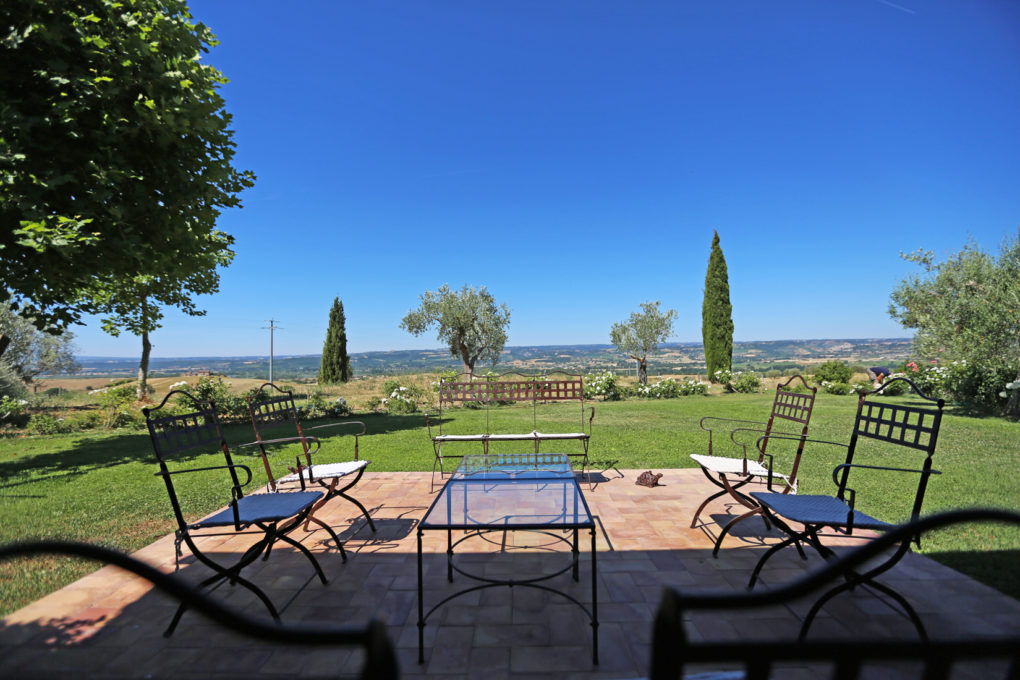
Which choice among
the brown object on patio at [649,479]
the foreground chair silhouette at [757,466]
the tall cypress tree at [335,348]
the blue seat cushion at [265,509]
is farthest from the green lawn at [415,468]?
the tall cypress tree at [335,348]

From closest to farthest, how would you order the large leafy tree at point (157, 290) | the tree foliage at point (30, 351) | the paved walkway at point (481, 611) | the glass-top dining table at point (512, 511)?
1. the paved walkway at point (481, 611)
2. the glass-top dining table at point (512, 511)
3. the large leafy tree at point (157, 290)
4. the tree foliage at point (30, 351)

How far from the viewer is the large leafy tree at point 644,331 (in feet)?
74.5

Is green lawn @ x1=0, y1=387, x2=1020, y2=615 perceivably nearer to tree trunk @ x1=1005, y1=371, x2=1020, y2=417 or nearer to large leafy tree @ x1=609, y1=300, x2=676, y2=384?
tree trunk @ x1=1005, y1=371, x2=1020, y2=417

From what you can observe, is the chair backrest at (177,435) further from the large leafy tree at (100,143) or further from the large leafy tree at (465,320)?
the large leafy tree at (465,320)

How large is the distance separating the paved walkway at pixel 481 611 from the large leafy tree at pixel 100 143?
439cm

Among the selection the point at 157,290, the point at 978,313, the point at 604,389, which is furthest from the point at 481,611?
the point at 978,313

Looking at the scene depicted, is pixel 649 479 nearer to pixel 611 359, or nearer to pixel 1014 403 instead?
pixel 1014 403

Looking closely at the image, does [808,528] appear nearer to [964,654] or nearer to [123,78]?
[964,654]

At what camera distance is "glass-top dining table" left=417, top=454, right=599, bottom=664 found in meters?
2.24

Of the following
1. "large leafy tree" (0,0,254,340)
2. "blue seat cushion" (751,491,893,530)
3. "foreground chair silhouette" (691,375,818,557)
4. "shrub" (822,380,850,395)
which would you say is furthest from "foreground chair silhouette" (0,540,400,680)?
"shrub" (822,380,850,395)

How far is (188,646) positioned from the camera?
7.07 ft

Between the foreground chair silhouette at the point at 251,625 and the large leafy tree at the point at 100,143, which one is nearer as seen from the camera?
the foreground chair silhouette at the point at 251,625

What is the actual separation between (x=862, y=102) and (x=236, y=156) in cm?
1375

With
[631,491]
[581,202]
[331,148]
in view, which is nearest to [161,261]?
[631,491]
